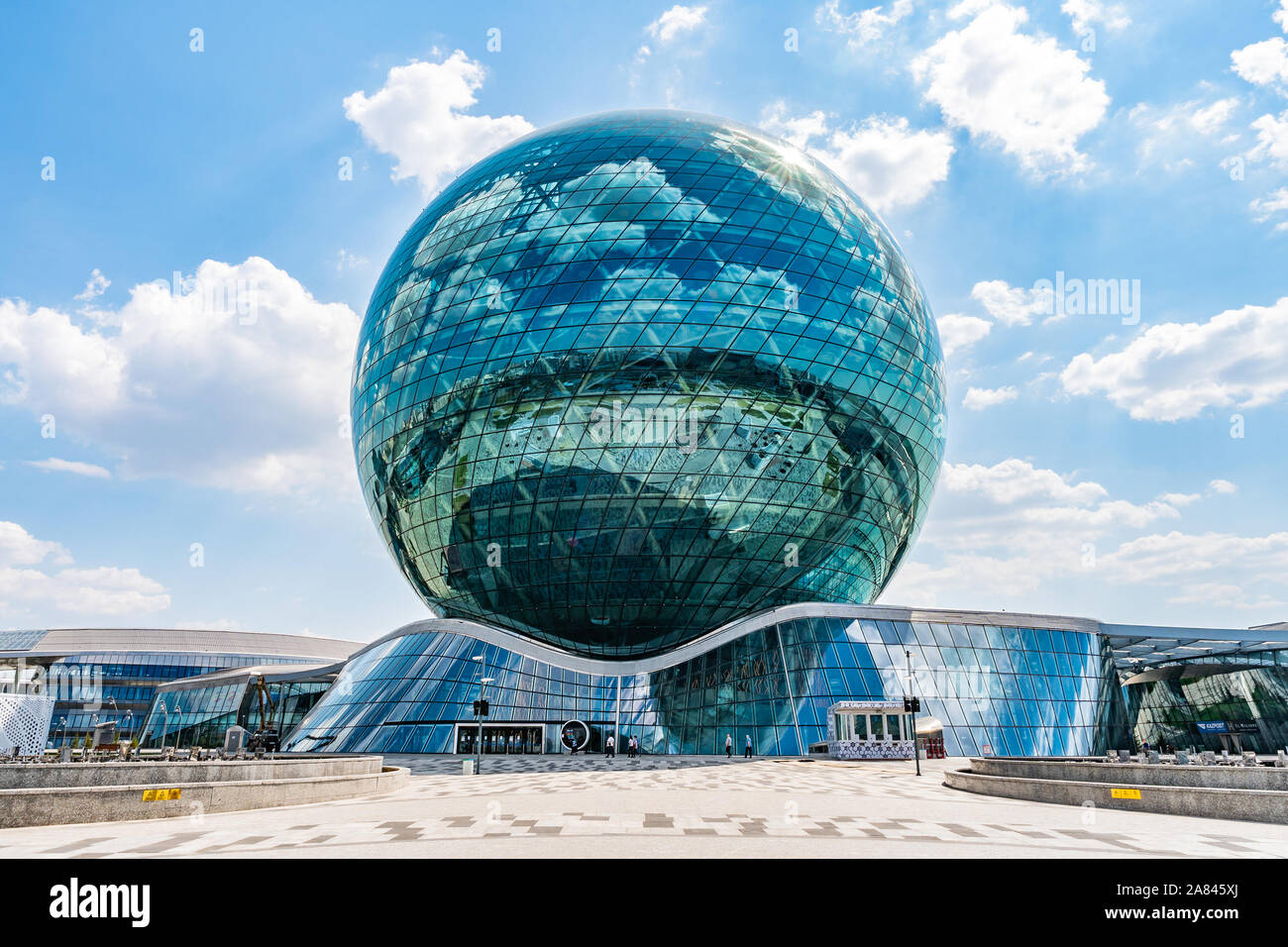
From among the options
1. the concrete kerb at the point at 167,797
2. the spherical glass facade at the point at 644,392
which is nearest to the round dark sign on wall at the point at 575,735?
the spherical glass facade at the point at 644,392

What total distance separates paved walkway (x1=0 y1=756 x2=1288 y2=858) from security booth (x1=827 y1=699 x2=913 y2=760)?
1231 centimetres

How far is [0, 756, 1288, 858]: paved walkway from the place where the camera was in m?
9.27

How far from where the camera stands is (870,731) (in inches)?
1233

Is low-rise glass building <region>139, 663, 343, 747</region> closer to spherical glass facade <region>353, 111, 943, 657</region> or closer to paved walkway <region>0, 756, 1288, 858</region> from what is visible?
spherical glass facade <region>353, 111, 943, 657</region>

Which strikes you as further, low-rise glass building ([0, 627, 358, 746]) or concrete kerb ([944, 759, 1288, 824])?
low-rise glass building ([0, 627, 358, 746])

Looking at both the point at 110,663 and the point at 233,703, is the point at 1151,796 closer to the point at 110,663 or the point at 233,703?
the point at 233,703

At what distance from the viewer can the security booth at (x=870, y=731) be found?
30.7 meters

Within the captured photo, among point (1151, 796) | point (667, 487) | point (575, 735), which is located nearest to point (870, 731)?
point (667, 487)

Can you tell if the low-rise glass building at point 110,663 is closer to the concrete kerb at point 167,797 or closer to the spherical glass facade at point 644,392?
the spherical glass facade at point 644,392

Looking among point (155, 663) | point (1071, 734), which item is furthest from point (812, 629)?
point (155, 663)

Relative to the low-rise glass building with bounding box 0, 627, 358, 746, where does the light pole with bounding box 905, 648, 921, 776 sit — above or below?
above

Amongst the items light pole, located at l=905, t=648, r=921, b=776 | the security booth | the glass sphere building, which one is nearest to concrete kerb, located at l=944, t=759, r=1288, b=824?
light pole, located at l=905, t=648, r=921, b=776
